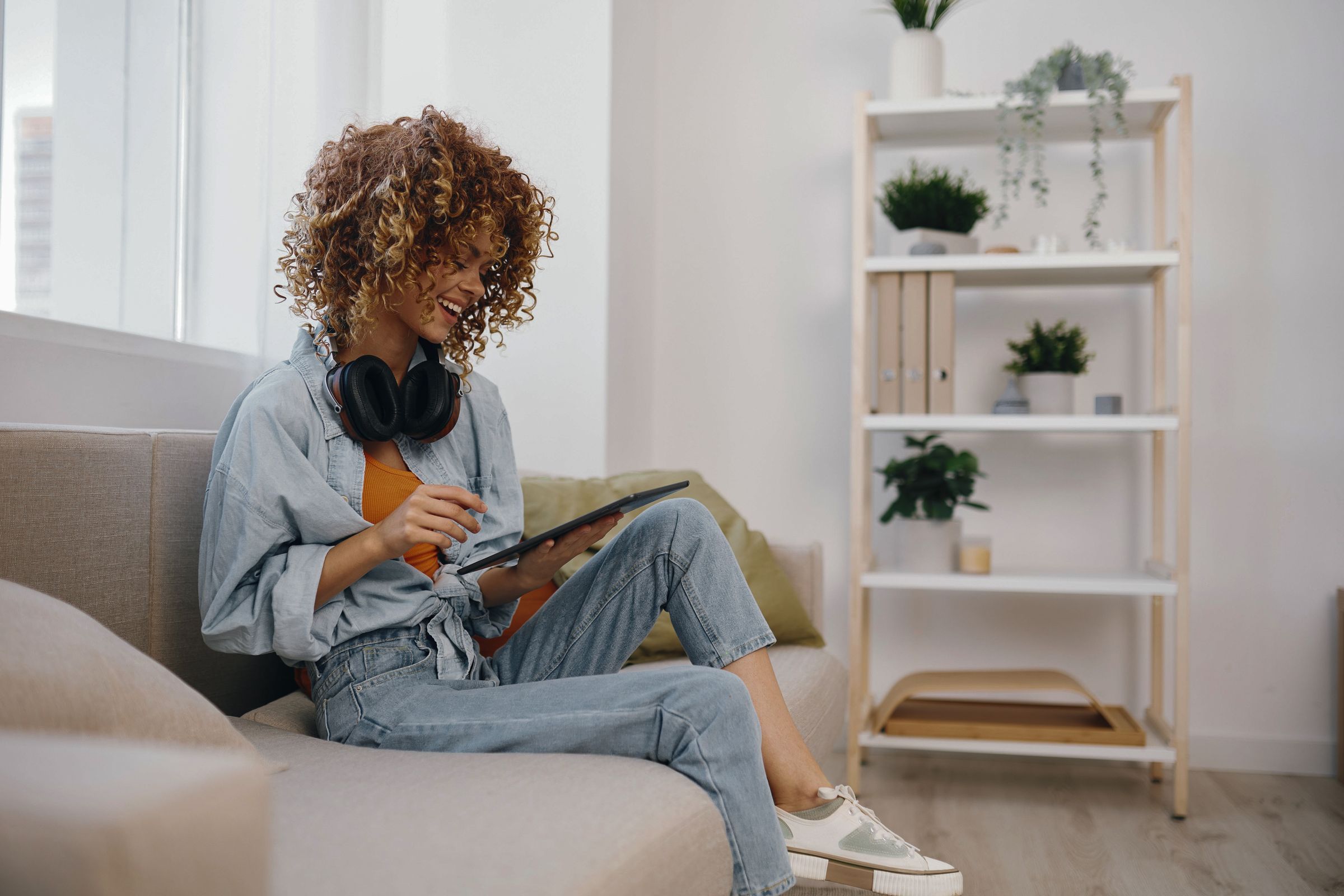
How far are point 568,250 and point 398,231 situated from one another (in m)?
1.15

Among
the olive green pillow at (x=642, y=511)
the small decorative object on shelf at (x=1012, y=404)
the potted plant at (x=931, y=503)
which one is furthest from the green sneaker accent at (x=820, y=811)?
the small decorative object on shelf at (x=1012, y=404)

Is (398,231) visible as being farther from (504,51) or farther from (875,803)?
(875,803)

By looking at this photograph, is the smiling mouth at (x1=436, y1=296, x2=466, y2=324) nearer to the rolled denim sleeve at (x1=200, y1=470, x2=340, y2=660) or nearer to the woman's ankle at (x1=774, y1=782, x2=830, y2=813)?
the rolled denim sleeve at (x1=200, y1=470, x2=340, y2=660)

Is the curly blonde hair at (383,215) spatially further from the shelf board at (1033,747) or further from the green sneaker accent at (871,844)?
the shelf board at (1033,747)

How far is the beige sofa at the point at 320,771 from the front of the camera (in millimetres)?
714

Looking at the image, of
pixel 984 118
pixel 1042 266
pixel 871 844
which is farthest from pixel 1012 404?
pixel 871 844

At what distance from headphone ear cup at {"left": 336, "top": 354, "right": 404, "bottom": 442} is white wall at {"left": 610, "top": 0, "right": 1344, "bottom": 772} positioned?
124 cm

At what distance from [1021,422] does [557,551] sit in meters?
1.25

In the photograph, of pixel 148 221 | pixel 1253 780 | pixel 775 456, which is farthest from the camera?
pixel 775 456

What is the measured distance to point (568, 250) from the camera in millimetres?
2338

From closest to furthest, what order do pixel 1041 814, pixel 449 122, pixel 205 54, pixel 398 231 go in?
pixel 398 231 → pixel 449 122 → pixel 205 54 → pixel 1041 814

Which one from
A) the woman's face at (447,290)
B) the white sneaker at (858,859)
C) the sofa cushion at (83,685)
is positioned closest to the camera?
the sofa cushion at (83,685)

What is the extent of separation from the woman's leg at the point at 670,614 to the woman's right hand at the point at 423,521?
8.5 inches

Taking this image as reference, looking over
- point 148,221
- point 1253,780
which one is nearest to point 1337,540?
point 1253,780
